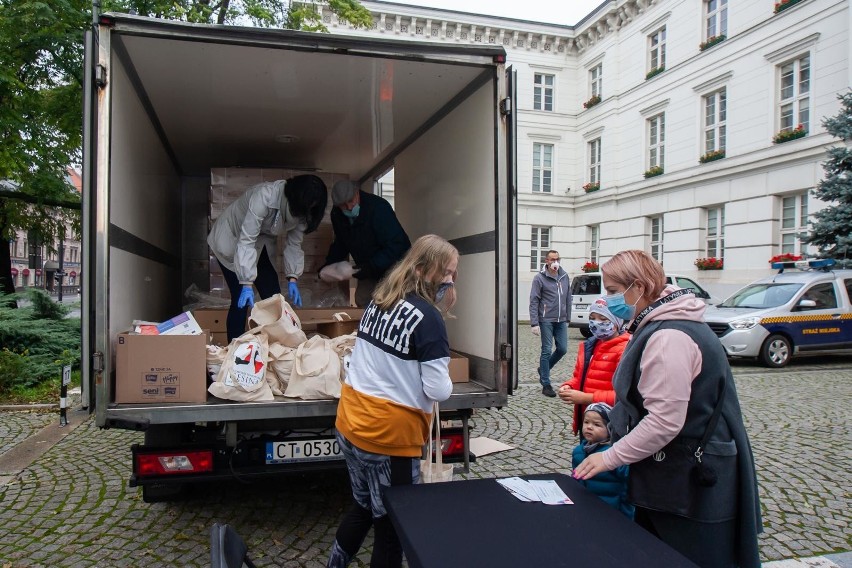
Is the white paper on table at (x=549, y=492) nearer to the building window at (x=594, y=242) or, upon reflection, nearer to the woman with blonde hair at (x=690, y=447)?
the woman with blonde hair at (x=690, y=447)

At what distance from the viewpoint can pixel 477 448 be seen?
508 centimetres

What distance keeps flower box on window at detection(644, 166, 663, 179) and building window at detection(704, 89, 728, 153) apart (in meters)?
1.78

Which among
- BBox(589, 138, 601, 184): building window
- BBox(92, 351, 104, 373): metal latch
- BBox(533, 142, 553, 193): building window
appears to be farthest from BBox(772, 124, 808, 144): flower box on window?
BBox(92, 351, 104, 373): metal latch

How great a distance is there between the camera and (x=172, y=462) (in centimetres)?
324

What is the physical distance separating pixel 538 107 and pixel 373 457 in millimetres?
24508

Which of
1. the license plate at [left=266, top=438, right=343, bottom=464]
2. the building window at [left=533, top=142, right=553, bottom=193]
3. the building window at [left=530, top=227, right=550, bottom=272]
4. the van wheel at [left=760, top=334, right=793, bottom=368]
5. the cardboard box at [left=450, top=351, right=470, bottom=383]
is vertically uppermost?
the building window at [left=533, top=142, right=553, bottom=193]

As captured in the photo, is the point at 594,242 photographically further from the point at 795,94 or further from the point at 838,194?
the point at 838,194

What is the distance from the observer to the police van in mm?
10016

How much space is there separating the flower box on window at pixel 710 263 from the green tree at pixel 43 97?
13.3 metres

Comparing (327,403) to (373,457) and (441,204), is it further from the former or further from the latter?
(441,204)

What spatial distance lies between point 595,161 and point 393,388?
23.7 m

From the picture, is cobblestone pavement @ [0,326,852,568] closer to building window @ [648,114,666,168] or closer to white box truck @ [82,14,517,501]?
white box truck @ [82,14,517,501]

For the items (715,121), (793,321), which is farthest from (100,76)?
(715,121)

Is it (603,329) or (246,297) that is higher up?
(246,297)
